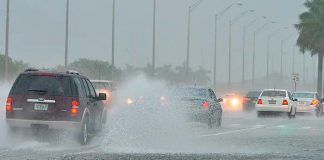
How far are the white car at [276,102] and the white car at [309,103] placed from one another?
289cm

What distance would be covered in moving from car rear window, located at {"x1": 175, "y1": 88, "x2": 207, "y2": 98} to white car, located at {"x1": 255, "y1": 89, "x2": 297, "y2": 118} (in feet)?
50.6

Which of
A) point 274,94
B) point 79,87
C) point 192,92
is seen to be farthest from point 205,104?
point 274,94

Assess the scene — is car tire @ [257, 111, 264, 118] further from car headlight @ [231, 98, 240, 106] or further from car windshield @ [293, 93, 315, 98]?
car headlight @ [231, 98, 240, 106]

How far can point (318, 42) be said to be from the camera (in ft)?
292

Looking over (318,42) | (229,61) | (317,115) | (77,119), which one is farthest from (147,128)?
(229,61)

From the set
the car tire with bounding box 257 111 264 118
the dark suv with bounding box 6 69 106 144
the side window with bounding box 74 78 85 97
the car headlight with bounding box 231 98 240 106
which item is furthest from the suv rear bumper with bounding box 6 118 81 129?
the car headlight with bounding box 231 98 240 106

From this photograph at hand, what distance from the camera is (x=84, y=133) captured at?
20.6 m

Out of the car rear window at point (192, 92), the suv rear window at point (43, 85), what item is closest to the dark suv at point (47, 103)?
the suv rear window at point (43, 85)

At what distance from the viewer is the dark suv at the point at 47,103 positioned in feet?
65.7

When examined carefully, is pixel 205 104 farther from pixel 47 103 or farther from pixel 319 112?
pixel 319 112

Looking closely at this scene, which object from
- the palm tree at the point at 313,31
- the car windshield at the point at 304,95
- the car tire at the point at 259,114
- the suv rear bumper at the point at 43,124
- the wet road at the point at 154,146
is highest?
the palm tree at the point at 313,31

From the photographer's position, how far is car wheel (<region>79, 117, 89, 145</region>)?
20.4m

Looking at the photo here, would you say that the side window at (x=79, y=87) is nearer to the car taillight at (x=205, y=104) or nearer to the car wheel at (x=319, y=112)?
the car taillight at (x=205, y=104)

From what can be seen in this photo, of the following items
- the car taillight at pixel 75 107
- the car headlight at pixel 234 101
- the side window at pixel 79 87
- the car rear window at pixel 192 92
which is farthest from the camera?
the car headlight at pixel 234 101
